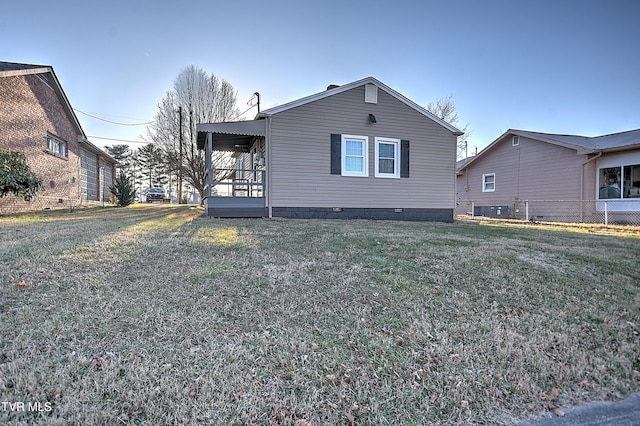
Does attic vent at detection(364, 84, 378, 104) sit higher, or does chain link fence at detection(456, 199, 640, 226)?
attic vent at detection(364, 84, 378, 104)

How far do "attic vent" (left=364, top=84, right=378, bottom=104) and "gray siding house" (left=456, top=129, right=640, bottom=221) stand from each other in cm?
941

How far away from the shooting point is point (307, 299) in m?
3.26

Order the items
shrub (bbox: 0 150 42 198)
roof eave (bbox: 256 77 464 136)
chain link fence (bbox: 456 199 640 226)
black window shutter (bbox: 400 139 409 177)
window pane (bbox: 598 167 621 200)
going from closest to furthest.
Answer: shrub (bbox: 0 150 42 198) < roof eave (bbox: 256 77 464 136) < black window shutter (bbox: 400 139 409 177) < chain link fence (bbox: 456 199 640 226) < window pane (bbox: 598 167 621 200)

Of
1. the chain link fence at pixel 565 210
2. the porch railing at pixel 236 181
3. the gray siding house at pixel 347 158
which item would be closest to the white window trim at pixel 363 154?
the gray siding house at pixel 347 158

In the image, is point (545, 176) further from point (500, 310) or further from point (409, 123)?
point (500, 310)

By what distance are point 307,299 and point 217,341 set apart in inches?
40.9

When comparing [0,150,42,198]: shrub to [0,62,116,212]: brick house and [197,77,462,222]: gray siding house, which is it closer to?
[0,62,116,212]: brick house

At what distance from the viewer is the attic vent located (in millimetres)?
10578

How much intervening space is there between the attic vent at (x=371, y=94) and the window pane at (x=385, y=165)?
196 centimetres

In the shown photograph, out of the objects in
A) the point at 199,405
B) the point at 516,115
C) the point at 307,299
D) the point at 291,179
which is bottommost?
the point at 199,405

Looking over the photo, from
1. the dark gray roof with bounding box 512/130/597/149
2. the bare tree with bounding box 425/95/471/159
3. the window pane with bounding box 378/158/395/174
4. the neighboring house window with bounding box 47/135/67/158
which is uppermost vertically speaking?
the bare tree with bounding box 425/95/471/159

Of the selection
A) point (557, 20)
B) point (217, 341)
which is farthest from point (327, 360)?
point (557, 20)

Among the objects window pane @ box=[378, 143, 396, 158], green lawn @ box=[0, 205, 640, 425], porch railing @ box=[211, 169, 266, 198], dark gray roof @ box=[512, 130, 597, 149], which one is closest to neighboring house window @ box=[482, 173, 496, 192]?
dark gray roof @ box=[512, 130, 597, 149]

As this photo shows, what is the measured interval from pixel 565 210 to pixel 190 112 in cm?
2023
